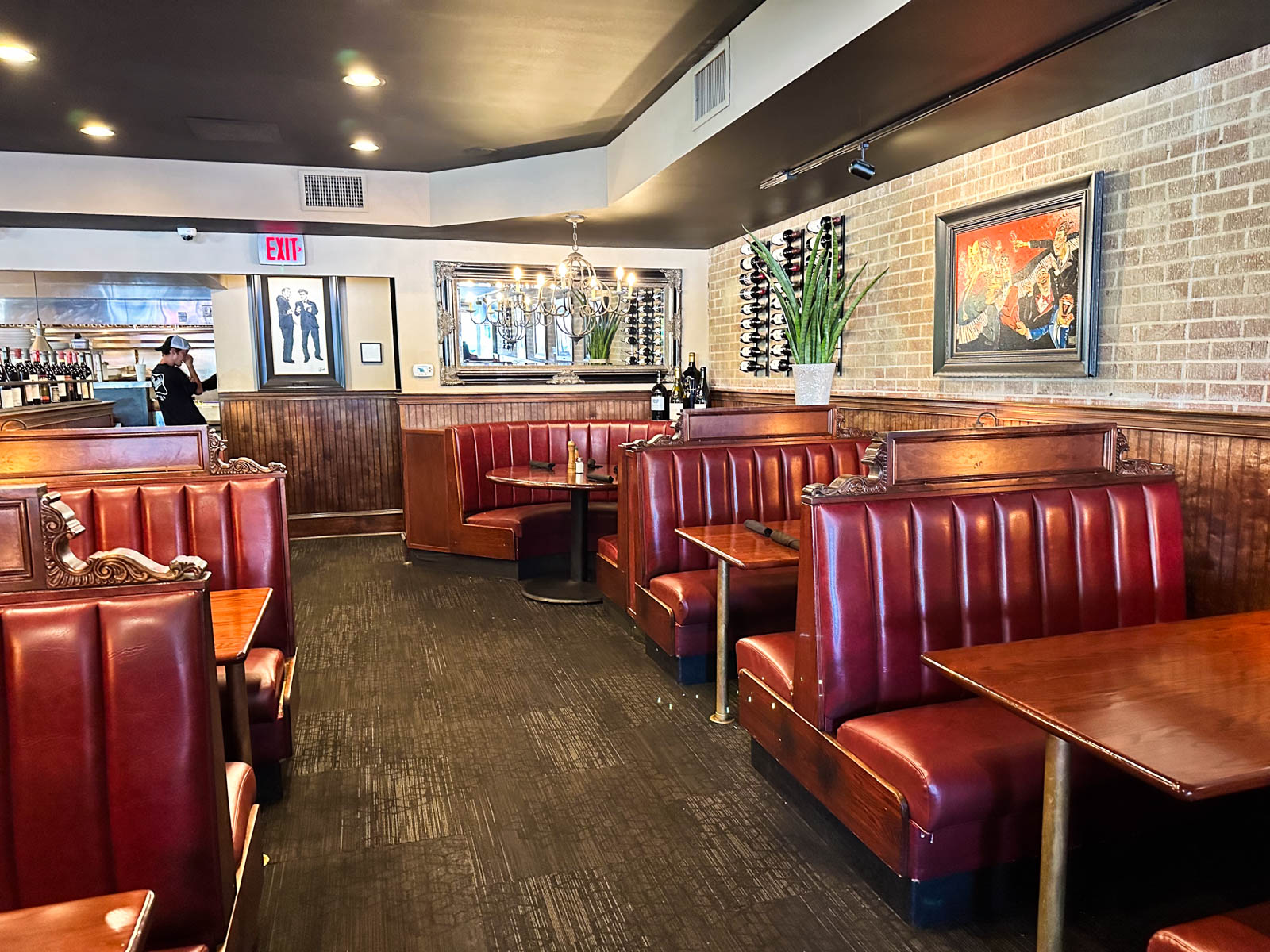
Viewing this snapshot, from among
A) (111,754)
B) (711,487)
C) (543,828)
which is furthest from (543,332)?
(111,754)

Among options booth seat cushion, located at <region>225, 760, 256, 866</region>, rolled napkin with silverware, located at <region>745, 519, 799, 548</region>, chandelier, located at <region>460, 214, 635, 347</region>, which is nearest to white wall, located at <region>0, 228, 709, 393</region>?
chandelier, located at <region>460, 214, 635, 347</region>

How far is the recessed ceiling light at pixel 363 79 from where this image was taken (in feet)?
14.1

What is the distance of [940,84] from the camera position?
3.33 metres

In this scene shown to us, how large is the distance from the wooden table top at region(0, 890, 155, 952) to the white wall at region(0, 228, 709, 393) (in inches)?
250

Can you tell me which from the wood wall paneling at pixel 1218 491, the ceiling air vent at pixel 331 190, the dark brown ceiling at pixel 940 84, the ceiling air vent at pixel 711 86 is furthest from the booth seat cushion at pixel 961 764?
the ceiling air vent at pixel 331 190

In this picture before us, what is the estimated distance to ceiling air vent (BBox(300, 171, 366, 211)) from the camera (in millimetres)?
6324

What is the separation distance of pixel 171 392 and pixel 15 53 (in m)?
3.25

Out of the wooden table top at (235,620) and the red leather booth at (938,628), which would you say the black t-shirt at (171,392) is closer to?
the wooden table top at (235,620)

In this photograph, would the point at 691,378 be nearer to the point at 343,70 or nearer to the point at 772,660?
the point at 343,70

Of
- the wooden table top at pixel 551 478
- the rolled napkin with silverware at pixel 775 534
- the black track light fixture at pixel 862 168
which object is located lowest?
the rolled napkin with silverware at pixel 775 534

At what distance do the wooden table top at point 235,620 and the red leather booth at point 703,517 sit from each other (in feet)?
6.13

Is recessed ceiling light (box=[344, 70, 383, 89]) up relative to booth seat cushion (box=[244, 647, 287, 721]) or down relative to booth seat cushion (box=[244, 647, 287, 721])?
up

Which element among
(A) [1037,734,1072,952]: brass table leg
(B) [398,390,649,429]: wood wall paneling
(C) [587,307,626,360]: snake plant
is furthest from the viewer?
(C) [587,307,626,360]: snake plant

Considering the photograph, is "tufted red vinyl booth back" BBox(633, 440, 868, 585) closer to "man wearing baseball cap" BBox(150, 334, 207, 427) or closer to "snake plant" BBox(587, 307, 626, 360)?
"snake plant" BBox(587, 307, 626, 360)
